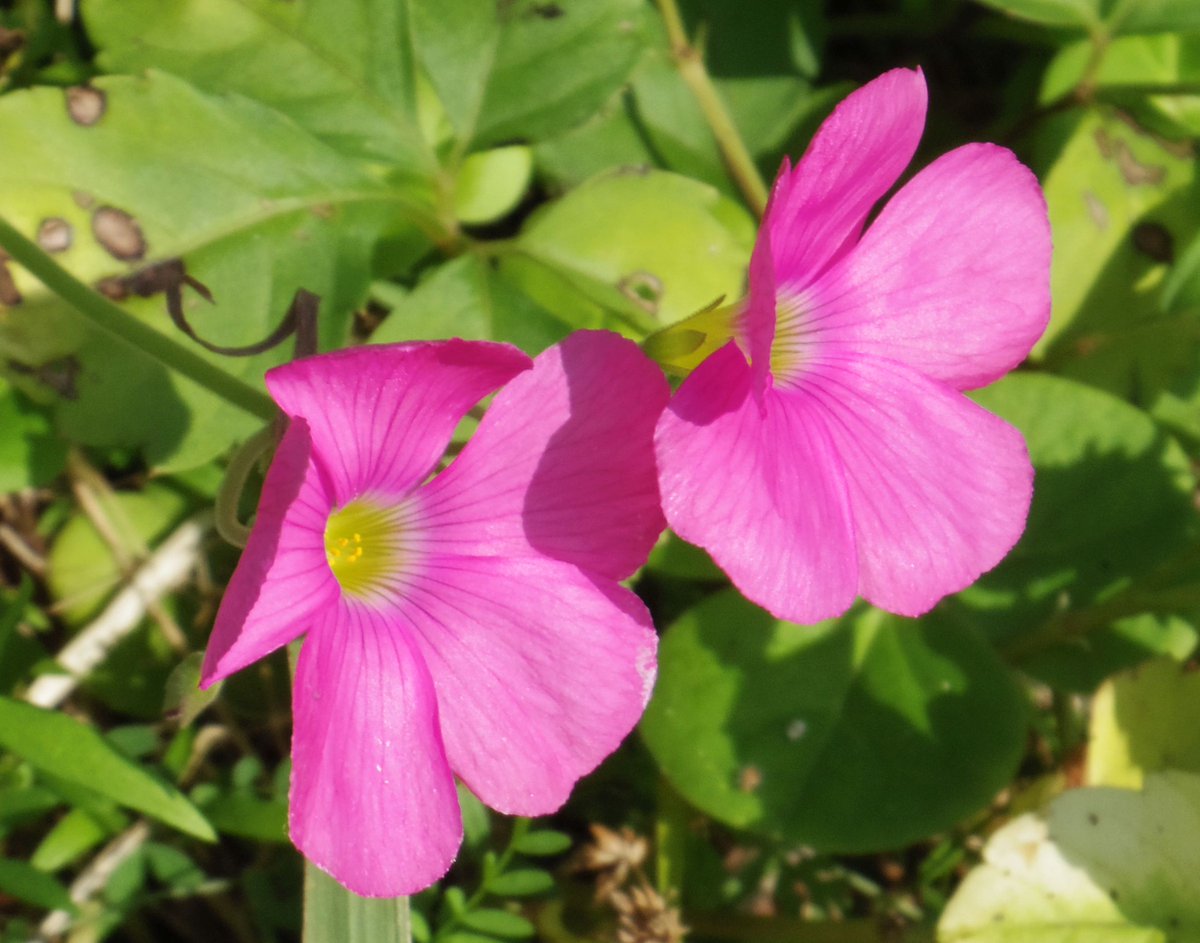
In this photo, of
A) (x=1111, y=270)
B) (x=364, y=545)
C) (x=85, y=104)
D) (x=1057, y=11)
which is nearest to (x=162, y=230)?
(x=85, y=104)

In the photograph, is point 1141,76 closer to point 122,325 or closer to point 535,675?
point 535,675

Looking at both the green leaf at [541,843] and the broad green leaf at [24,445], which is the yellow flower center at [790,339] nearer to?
the green leaf at [541,843]

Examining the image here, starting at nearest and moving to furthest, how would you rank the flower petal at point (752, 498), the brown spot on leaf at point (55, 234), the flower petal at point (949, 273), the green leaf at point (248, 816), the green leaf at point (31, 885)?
the flower petal at point (752, 498) < the flower petal at point (949, 273) < the green leaf at point (31, 885) < the brown spot on leaf at point (55, 234) < the green leaf at point (248, 816)

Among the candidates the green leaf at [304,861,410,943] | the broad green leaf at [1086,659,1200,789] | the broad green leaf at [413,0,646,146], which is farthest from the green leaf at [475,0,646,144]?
the broad green leaf at [1086,659,1200,789]

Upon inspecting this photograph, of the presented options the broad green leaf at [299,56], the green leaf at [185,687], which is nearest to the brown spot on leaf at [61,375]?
the broad green leaf at [299,56]

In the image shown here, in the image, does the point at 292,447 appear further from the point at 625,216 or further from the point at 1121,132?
the point at 1121,132

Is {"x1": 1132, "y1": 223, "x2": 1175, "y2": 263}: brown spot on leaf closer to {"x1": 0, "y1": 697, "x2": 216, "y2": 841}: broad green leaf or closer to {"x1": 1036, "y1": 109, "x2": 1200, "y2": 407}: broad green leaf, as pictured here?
{"x1": 1036, "y1": 109, "x2": 1200, "y2": 407}: broad green leaf
